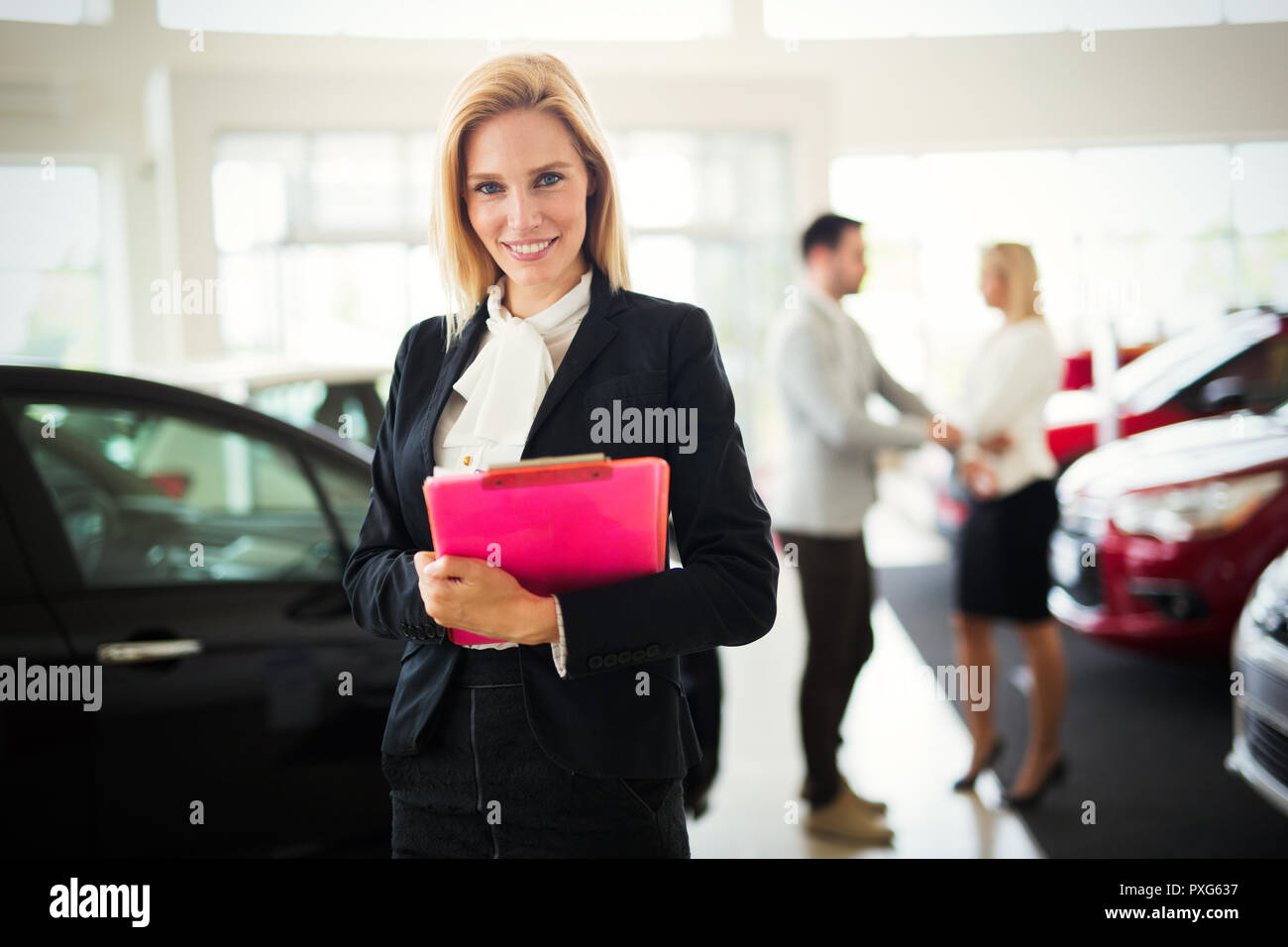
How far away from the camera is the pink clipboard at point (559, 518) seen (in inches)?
36.6

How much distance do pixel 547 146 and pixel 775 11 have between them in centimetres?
361

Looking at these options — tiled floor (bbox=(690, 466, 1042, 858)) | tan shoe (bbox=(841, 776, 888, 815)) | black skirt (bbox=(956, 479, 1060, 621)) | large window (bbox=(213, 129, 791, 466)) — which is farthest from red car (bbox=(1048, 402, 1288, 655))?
large window (bbox=(213, 129, 791, 466))

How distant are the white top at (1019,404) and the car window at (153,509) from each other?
1.62 meters

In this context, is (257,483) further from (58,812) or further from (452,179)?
(452,179)

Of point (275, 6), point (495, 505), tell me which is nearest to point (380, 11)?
point (275, 6)

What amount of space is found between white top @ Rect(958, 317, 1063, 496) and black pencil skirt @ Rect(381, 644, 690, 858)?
5.47ft

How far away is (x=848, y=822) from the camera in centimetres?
243

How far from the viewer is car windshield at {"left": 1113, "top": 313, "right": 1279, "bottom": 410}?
3813 millimetres

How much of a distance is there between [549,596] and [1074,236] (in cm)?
503

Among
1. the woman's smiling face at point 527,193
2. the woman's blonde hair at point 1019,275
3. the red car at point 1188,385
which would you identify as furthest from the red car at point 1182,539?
the woman's smiling face at point 527,193

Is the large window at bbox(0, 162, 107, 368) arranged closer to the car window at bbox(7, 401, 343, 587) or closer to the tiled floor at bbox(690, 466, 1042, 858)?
the car window at bbox(7, 401, 343, 587)

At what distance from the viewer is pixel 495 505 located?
37.0 inches

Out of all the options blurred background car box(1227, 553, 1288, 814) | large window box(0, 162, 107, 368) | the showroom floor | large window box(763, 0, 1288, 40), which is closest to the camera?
blurred background car box(1227, 553, 1288, 814)

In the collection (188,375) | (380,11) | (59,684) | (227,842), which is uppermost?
(380,11)
